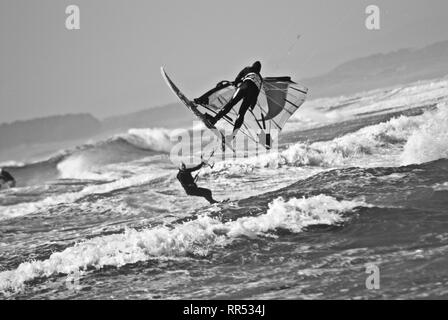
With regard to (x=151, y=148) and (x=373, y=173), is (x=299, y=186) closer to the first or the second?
(x=373, y=173)

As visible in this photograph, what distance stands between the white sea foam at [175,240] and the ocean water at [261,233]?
21 millimetres

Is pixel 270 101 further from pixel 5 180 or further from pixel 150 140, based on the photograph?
pixel 150 140

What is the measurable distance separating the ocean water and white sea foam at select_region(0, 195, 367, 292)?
21mm

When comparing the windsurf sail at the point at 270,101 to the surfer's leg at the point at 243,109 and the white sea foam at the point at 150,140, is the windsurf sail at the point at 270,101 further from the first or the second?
the white sea foam at the point at 150,140

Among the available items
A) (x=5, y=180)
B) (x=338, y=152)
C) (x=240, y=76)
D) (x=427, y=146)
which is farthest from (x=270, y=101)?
(x=5, y=180)

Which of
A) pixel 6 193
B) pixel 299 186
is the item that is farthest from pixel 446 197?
pixel 6 193

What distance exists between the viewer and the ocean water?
701 cm

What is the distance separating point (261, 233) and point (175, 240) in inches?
44.7

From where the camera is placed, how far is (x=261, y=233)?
8.95 metres

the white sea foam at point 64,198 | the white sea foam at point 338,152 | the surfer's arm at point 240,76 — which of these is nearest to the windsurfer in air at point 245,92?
the surfer's arm at point 240,76

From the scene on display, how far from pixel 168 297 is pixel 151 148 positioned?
26375mm

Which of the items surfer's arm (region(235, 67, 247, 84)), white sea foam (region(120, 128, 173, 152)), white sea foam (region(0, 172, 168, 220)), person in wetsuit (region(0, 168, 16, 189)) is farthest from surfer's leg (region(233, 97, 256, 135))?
white sea foam (region(120, 128, 173, 152))

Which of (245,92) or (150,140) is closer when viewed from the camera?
(245,92)
